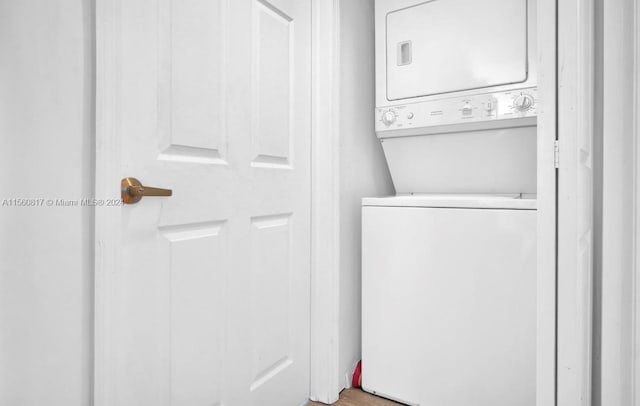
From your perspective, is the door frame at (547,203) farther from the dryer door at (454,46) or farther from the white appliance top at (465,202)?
the dryer door at (454,46)

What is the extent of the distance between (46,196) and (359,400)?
138 cm

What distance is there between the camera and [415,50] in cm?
162

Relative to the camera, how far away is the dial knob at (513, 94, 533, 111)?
1.38 metres

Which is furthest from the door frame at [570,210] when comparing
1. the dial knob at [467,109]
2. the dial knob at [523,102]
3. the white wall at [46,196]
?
the white wall at [46,196]

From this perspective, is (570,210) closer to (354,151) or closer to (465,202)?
(465,202)

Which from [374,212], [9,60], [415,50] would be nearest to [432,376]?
[374,212]

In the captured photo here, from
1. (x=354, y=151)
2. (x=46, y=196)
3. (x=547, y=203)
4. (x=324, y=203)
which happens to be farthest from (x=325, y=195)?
(x=46, y=196)

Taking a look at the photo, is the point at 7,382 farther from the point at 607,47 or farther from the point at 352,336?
the point at 607,47

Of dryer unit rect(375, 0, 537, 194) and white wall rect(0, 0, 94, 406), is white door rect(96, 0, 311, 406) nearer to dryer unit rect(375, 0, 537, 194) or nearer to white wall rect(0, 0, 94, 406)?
white wall rect(0, 0, 94, 406)

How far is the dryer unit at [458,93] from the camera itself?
4.66ft

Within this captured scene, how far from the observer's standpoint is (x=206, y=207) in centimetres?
109

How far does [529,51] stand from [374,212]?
2.80 ft

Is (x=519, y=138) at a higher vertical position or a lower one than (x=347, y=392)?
higher

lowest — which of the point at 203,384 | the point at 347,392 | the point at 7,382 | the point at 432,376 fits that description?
the point at 347,392
